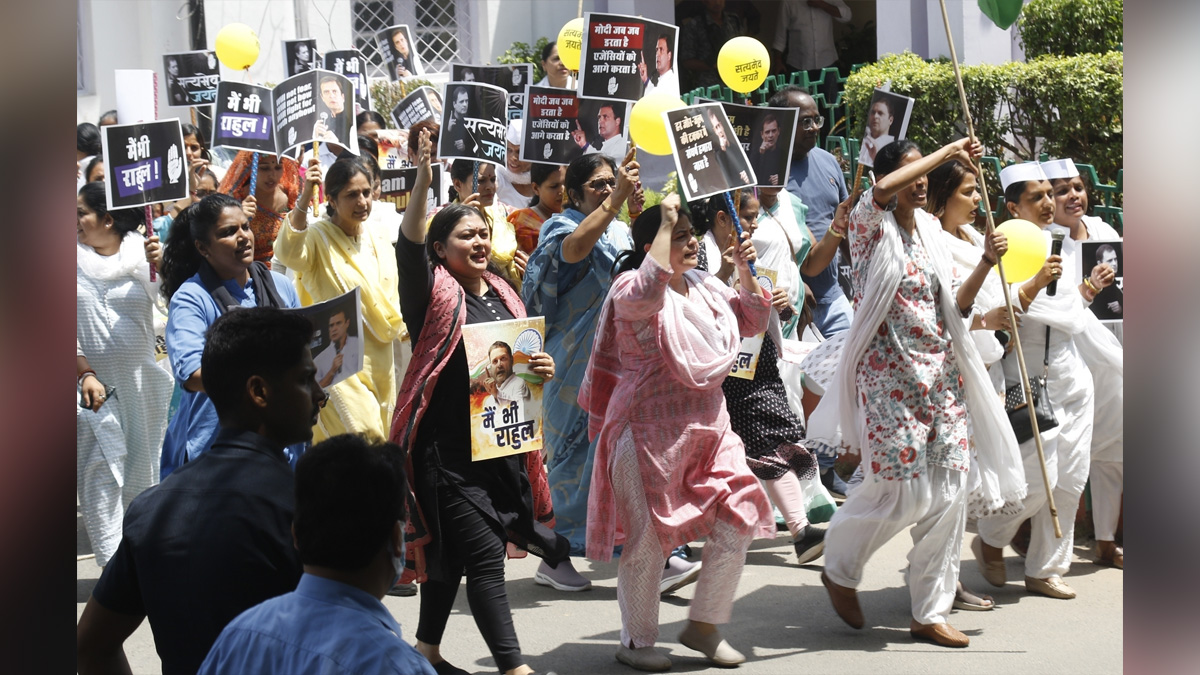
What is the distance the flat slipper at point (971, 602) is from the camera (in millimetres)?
5871

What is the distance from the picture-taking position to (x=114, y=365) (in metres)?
6.78

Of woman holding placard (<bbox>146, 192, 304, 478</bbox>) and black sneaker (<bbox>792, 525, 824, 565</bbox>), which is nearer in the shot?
woman holding placard (<bbox>146, 192, 304, 478</bbox>)

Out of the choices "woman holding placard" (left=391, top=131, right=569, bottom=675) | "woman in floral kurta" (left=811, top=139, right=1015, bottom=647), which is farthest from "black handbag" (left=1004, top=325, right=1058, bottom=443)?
"woman holding placard" (left=391, top=131, right=569, bottom=675)

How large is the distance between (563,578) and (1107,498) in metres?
2.63

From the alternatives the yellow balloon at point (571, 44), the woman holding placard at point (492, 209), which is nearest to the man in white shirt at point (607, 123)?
the woman holding placard at point (492, 209)

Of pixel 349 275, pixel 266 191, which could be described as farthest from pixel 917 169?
pixel 266 191

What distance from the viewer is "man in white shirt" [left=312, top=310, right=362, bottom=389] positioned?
446cm

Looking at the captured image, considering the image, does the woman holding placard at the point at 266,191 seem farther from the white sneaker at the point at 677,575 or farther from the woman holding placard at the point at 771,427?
the white sneaker at the point at 677,575

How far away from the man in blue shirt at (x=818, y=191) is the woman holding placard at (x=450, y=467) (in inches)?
132

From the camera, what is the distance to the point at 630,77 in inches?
279

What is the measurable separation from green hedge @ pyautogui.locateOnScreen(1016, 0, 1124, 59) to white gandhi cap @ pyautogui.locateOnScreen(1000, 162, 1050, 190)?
4.14 meters

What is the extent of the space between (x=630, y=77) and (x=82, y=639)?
15.8 feet

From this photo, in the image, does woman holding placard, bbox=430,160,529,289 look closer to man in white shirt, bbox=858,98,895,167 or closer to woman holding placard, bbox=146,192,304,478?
man in white shirt, bbox=858,98,895,167
